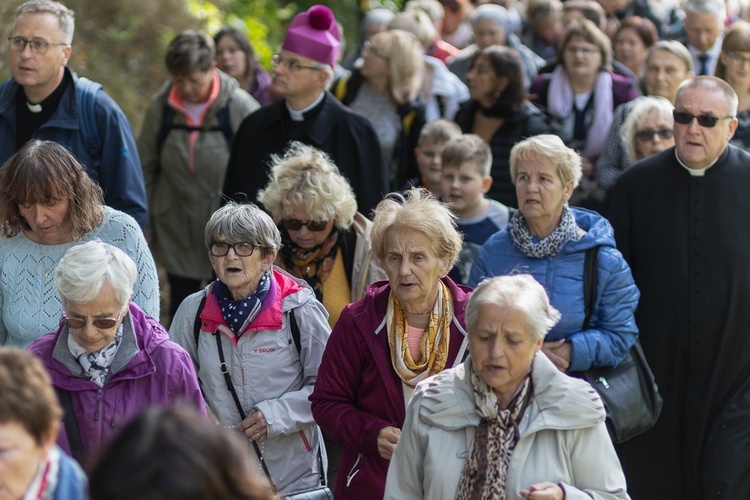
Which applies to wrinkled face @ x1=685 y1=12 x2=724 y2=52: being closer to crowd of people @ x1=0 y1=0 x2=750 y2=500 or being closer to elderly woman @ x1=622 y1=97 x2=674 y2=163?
crowd of people @ x1=0 y1=0 x2=750 y2=500

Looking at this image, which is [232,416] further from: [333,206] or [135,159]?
[135,159]

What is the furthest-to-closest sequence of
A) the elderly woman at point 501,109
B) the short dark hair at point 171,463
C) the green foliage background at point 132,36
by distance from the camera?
the green foliage background at point 132,36 < the elderly woman at point 501,109 < the short dark hair at point 171,463

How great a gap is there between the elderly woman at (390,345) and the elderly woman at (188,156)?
12.6 feet

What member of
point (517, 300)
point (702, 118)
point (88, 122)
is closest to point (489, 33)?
point (702, 118)

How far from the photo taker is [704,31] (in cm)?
1030

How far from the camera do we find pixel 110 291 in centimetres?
455

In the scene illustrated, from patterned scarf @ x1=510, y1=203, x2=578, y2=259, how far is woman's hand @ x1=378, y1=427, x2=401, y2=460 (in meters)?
1.43

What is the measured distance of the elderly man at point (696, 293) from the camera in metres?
6.36

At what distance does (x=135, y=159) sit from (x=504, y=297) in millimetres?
3219

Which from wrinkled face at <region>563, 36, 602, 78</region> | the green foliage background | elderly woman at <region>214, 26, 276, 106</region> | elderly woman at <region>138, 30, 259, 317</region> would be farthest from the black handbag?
the green foliage background

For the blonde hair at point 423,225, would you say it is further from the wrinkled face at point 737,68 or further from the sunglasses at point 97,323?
the wrinkled face at point 737,68

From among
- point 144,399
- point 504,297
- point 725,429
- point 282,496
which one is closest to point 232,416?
point 282,496

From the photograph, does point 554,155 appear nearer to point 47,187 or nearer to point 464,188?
point 464,188

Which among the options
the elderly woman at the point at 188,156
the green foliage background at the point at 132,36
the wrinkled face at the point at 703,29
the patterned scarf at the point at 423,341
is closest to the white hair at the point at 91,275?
the patterned scarf at the point at 423,341
